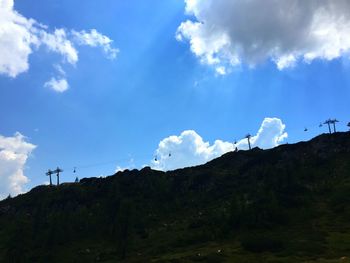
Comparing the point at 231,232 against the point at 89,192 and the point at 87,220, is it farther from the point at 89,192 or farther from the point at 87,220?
the point at 89,192

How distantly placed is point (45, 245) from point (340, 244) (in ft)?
265

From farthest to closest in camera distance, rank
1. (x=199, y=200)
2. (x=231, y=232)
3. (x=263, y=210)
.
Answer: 1. (x=199, y=200)
2. (x=263, y=210)
3. (x=231, y=232)

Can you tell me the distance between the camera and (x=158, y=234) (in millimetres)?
122312

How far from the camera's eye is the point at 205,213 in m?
138

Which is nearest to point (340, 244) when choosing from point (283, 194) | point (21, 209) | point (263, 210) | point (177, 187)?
point (263, 210)

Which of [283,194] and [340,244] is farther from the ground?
[283,194]

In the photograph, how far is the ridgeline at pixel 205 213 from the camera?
8925 centimetres

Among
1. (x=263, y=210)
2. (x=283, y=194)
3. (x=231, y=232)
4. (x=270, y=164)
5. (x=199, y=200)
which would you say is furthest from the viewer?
(x=270, y=164)

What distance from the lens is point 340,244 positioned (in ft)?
268

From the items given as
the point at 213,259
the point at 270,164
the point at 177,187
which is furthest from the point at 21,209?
the point at 213,259

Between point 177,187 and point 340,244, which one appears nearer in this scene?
point 340,244

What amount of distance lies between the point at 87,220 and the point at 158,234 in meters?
29.3

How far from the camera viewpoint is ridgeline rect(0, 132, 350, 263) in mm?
89250

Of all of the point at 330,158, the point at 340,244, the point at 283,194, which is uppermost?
the point at 330,158
